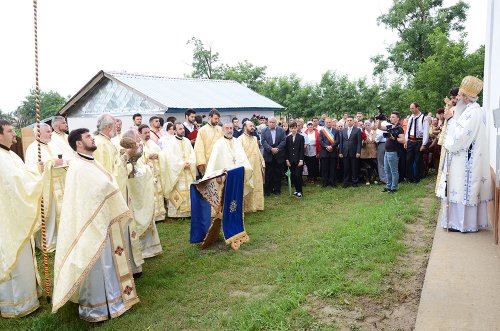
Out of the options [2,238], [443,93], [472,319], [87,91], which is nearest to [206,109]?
[87,91]

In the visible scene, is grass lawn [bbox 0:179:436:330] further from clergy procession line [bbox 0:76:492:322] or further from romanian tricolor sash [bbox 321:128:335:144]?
romanian tricolor sash [bbox 321:128:335:144]

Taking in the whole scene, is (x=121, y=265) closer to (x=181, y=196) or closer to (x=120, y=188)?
(x=120, y=188)

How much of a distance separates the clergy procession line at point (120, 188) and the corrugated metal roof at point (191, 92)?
12305 millimetres

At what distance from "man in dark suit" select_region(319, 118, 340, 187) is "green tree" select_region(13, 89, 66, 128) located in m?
30.2

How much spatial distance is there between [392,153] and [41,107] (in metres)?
→ 40.1

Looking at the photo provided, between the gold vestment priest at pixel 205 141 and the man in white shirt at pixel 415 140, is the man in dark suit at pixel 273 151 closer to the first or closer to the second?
the gold vestment priest at pixel 205 141

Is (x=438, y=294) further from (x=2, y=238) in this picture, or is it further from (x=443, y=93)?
(x=443, y=93)

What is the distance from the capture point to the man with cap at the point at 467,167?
19.5ft

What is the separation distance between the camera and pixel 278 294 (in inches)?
182

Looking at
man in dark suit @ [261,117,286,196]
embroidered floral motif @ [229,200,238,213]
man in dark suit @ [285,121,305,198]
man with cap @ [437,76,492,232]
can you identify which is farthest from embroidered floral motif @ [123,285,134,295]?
man in dark suit @ [285,121,305,198]

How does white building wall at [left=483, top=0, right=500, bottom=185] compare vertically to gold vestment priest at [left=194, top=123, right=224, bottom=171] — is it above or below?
above

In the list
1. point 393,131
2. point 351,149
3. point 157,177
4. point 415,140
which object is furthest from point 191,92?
point 157,177

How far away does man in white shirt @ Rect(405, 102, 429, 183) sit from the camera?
413 inches

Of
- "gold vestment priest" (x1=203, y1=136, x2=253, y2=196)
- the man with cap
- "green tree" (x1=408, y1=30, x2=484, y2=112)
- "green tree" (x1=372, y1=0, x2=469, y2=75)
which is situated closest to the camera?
the man with cap
